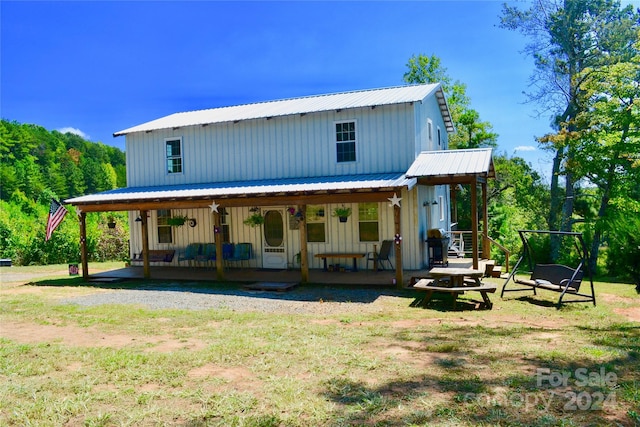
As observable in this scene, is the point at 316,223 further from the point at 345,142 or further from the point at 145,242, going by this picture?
the point at 145,242

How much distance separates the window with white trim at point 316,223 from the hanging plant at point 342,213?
59 cm

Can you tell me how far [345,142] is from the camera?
13625mm

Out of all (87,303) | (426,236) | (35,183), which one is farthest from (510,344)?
(35,183)

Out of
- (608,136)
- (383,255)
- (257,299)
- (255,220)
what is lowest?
(257,299)

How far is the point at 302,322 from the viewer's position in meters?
7.55

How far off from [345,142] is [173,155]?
21.3 ft

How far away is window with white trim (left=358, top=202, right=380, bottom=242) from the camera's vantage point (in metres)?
13.3

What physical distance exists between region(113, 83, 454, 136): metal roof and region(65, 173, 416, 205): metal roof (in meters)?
2.16

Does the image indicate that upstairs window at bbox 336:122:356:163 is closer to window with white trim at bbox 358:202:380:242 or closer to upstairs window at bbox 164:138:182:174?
window with white trim at bbox 358:202:380:242

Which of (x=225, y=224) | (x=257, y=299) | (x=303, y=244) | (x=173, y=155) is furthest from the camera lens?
(x=173, y=155)

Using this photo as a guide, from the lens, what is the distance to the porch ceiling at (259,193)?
10852 mm

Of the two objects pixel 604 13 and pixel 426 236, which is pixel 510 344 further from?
pixel 604 13

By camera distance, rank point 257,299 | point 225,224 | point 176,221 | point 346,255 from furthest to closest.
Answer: point 176,221, point 225,224, point 346,255, point 257,299

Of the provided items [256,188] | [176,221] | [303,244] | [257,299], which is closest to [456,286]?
[303,244]
